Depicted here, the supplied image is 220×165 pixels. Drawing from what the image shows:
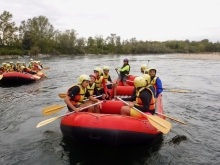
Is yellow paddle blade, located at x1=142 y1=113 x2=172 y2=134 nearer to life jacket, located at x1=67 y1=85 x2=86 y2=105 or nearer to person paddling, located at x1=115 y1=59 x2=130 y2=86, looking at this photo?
life jacket, located at x1=67 y1=85 x2=86 y2=105

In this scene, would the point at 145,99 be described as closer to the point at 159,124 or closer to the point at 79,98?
the point at 159,124

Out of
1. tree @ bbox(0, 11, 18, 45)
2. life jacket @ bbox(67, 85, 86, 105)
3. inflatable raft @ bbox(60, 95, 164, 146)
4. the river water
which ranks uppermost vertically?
tree @ bbox(0, 11, 18, 45)

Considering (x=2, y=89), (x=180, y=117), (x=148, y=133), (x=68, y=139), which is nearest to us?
(x=148, y=133)

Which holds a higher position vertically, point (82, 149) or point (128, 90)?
point (128, 90)

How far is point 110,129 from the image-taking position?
4.43m

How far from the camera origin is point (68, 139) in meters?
5.40

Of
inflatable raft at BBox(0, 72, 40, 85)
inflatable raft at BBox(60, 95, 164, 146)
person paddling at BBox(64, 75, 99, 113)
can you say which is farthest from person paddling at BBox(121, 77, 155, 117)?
inflatable raft at BBox(0, 72, 40, 85)

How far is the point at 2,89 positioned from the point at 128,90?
6.96 m

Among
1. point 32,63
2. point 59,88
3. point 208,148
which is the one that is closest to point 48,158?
point 208,148

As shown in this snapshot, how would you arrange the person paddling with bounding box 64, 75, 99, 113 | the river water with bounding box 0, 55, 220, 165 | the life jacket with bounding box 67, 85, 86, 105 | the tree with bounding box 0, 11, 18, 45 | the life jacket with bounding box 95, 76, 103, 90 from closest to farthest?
the river water with bounding box 0, 55, 220, 165 < the person paddling with bounding box 64, 75, 99, 113 < the life jacket with bounding box 67, 85, 86, 105 < the life jacket with bounding box 95, 76, 103, 90 < the tree with bounding box 0, 11, 18, 45

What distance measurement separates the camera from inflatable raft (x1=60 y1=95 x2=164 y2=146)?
445cm

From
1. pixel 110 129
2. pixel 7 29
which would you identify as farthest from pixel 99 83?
pixel 7 29

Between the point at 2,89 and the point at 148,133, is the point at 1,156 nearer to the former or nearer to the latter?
the point at 148,133

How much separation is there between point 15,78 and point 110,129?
9240 mm
